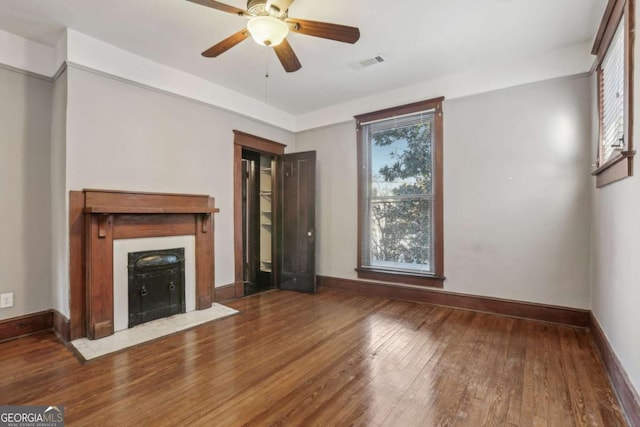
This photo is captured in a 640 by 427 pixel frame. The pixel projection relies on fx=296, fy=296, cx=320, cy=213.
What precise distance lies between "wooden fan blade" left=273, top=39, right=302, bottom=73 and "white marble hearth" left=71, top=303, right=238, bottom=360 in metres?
2.74

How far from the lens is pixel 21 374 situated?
2195mm

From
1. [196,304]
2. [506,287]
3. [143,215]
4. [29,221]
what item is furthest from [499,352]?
[29,221]

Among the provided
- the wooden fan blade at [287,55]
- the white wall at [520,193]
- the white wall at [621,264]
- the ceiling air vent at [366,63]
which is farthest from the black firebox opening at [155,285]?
the white wall at [621,264]

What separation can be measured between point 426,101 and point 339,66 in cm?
125

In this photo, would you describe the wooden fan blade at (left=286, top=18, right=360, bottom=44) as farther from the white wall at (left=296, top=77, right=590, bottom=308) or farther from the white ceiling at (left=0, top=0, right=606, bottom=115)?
the white wall at (left=296, top=77, right=590, bottom=308)

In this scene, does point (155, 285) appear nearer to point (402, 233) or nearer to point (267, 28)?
point (267, 28)

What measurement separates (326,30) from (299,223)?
2967mm

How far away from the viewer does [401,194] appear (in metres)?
4.17

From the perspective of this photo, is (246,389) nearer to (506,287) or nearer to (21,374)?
(21,374)

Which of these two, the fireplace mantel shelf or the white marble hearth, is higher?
the fireplace mantel shelf

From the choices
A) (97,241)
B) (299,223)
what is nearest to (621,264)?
(299,223)

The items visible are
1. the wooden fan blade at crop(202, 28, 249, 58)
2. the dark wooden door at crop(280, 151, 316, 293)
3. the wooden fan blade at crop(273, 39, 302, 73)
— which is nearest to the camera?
the wooden fan blade at crop(202, 28, 249, 58)

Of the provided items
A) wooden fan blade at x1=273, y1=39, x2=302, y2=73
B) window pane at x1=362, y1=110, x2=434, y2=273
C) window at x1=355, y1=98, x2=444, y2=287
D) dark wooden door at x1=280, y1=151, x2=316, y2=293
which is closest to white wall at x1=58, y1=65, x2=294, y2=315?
dark wooden door at x1=280, y1=151, x2=316, y2=293

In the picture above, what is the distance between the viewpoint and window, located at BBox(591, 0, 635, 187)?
72.5 inches
